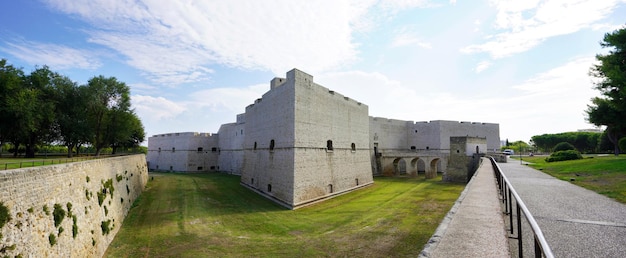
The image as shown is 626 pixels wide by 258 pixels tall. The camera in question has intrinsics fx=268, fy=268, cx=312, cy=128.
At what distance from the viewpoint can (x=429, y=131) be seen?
149ft

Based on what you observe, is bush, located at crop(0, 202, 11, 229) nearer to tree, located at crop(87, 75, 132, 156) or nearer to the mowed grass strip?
the mowed grass strip

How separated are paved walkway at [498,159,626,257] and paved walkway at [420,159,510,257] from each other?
1.16 meters

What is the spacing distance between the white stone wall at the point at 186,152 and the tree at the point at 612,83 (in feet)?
156

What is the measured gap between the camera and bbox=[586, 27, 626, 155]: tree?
19731mm

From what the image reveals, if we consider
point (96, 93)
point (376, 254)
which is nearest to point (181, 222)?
point (376, 254)

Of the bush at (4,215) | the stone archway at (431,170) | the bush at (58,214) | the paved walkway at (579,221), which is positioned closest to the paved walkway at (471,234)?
the paved walkway at (579,221)

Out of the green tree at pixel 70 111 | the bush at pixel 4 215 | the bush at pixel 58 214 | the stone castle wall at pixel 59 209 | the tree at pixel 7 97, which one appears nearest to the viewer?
the bush at pixel 4 215

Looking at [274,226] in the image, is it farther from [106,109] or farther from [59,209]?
[106,109]

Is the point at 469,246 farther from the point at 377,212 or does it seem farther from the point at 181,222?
the point at 181,222

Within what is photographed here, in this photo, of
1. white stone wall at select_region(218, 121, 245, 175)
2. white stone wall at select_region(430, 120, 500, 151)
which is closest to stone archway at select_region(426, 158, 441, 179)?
white stone wall at select_region(430, 120, 500, 151)

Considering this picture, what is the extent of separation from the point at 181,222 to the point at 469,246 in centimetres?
1546

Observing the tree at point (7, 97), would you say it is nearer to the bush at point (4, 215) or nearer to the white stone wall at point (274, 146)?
the white stone wall at point (274, 146)

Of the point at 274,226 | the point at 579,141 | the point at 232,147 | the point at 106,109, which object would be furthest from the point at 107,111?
the point at 579,141

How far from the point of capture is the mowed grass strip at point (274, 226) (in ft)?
38.1
